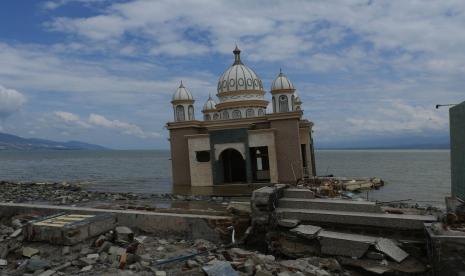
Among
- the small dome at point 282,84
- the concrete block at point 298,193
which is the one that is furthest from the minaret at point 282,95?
the concrete block at point 298,193

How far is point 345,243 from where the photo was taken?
8.18m

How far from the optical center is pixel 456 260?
690cm

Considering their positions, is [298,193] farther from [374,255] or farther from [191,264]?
[191,264]

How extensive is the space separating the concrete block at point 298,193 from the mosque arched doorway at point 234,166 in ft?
66.8

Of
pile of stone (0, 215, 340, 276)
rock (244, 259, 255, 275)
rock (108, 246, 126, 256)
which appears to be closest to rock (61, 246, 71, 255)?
pile of stone (0, 215, 340, 276)

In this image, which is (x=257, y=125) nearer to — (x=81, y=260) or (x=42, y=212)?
(x=42, y=212)

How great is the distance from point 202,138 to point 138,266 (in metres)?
21.1

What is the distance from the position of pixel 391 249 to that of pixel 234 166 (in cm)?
2433

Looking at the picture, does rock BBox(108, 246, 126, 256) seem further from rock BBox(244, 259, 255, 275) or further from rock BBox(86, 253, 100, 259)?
rock BBox(244, 259, 255, 275)

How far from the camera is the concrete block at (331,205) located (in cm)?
912

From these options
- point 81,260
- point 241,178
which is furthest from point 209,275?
point 241,178

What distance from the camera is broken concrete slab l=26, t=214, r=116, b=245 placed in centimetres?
821

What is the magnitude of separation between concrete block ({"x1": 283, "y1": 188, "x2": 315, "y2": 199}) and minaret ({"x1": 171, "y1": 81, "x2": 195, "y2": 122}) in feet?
71.7

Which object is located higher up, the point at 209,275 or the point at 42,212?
the point at 42,212
